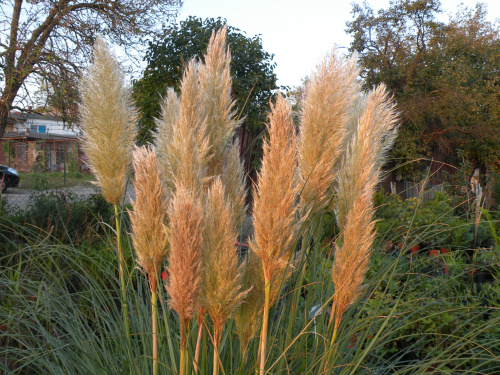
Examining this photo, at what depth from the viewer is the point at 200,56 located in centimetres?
822

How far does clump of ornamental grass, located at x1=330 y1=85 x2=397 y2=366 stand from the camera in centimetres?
139

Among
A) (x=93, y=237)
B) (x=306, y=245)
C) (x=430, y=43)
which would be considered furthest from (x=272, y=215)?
(x=430, y=43)

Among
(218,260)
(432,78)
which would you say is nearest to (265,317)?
(218,260)

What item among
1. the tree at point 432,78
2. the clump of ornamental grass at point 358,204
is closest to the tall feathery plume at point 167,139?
the clump of ornamental grass at point 358,204

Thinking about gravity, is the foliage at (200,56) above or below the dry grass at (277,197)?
above

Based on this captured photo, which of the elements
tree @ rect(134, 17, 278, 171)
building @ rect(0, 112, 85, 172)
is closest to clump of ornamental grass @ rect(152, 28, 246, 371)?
building @ rect(0, 112, 85, 172)

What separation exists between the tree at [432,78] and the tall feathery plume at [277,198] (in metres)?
15.5

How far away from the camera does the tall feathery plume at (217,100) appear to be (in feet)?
5.14

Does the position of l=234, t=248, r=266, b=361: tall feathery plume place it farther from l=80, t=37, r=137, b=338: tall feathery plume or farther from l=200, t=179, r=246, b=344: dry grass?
l=80, t=37, r=137, b=338: tall feathery plume

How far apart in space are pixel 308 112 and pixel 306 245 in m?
0.56

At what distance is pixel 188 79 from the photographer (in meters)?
1.52

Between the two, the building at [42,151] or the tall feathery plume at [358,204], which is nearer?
the tall feathery plume at [358,204]

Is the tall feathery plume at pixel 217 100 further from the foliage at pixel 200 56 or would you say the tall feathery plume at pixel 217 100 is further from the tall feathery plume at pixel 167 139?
the foliage at pixel 200 56

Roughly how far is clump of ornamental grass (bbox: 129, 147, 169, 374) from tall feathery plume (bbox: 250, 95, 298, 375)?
35cm
